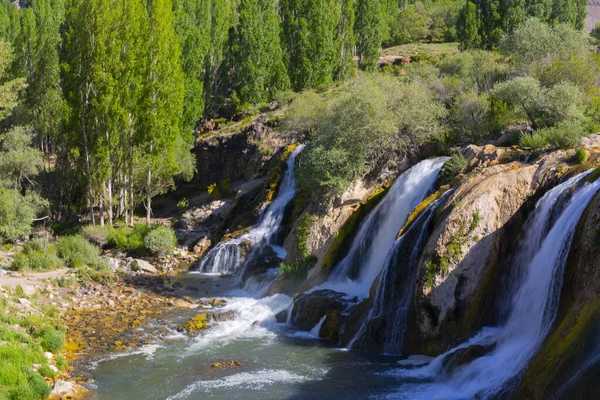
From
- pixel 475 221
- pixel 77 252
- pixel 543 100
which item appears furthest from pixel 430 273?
pixel 77 252

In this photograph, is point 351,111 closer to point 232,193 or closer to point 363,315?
point 363,315

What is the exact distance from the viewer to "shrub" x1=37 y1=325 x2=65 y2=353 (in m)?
17.7

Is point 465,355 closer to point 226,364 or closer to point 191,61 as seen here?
point 226,364

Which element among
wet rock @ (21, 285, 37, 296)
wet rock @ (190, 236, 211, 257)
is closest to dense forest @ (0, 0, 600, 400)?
wet rock @ (21, 285, 37, 296)

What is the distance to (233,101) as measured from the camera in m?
53.4

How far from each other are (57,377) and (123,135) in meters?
20.7

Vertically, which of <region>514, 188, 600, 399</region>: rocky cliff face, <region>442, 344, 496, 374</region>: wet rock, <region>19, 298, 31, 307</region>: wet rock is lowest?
<region>19, 298, 31, 307</region>: wet rock

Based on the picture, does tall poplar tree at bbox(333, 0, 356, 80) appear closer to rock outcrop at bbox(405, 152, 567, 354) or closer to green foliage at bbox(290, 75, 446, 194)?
green foliage at bbox(290, 75, 446, 194)

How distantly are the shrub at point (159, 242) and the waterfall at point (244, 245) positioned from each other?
3.19 metres

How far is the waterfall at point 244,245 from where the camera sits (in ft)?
96.0

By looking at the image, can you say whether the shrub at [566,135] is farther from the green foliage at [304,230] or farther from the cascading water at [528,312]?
the green foliage at [304,230]

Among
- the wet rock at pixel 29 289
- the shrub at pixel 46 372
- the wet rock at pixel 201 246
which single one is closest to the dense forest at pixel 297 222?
Answer: the shrub at pixel 46 372

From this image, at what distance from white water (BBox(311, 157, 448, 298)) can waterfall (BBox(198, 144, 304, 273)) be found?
6.48m

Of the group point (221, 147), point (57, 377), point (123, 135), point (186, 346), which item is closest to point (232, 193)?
point (221, 147)
